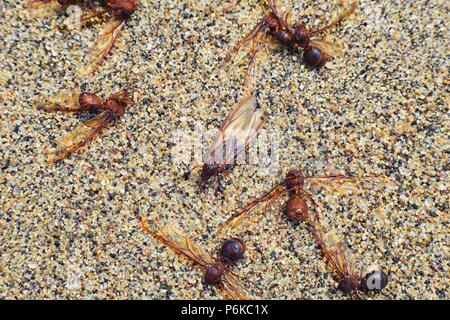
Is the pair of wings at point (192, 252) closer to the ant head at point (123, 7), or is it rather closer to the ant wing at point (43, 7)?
the ant head at point (123, 7)

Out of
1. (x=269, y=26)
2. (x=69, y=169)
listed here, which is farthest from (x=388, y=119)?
(x=69, y=169)

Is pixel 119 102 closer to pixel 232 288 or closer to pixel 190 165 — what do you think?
pixel 190 165

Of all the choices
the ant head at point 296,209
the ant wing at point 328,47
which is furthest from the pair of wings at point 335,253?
the ant wing at point 328,47

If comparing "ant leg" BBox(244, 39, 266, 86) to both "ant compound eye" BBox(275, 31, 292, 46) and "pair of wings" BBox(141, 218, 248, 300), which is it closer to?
"ant compound eye" BBox(275, 31, 292, 46)

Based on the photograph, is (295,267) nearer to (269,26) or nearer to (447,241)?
(447,241)

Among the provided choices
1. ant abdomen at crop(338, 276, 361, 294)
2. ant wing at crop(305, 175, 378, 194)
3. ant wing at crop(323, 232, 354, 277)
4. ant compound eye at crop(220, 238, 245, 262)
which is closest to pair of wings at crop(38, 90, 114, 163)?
ant compound eye at crop(220, 238, 245, 262)
